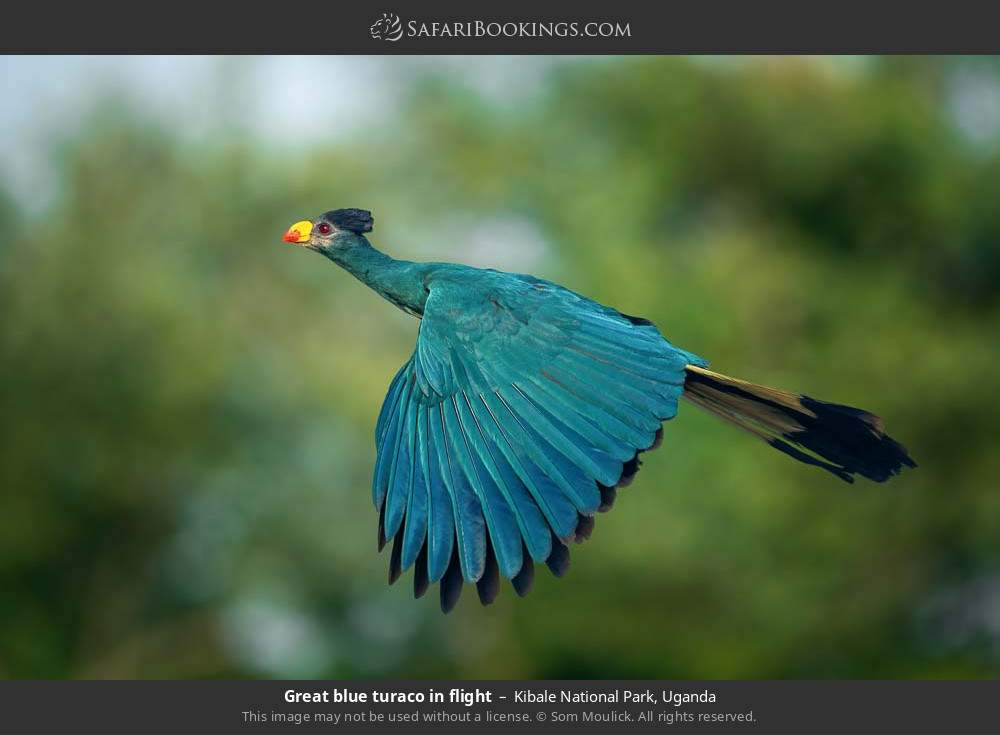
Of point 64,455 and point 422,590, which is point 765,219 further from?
point 422,590

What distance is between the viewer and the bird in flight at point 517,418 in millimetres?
5605

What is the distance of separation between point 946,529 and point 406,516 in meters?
17.0

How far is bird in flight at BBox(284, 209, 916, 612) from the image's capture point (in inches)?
221

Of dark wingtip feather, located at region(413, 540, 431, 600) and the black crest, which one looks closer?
dark wingtip feather, located at region(413, 540, 431, 600)

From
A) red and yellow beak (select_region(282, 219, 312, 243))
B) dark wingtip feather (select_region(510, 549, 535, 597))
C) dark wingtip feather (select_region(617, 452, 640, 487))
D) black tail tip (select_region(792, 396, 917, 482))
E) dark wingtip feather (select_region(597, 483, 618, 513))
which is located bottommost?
dark wingtip feather (select_region(510, 549, 535, 597))

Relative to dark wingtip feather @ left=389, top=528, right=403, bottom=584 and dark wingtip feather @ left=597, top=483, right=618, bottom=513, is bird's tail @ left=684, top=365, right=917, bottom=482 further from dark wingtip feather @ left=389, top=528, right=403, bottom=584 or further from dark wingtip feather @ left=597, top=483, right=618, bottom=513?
dark wingtip feather @ left=389, top=528, right=403, bottom=584

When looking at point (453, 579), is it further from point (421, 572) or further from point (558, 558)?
point (558, 558)

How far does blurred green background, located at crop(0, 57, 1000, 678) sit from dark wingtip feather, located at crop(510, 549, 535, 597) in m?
13.1

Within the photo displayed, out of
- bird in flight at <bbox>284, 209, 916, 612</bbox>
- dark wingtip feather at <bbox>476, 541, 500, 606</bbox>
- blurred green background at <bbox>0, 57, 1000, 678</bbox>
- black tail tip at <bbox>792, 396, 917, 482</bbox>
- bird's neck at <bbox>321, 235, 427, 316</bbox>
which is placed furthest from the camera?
blurred green background at <bbox>0, 57, 1000, 678</bbox>

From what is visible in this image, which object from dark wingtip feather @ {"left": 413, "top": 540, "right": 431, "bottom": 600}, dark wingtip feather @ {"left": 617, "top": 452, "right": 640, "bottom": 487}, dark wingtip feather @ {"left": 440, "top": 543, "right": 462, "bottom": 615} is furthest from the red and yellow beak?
dark wingtip feather @ {"left": 617, "top": 452, "right": 640, "bottom": 487}

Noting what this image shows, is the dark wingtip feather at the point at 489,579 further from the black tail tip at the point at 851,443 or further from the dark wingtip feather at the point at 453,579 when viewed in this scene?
the black tail tip at the point at 851,443

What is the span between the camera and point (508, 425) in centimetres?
597

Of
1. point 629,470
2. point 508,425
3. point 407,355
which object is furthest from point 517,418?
point 407,355

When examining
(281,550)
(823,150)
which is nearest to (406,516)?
(281,550)
